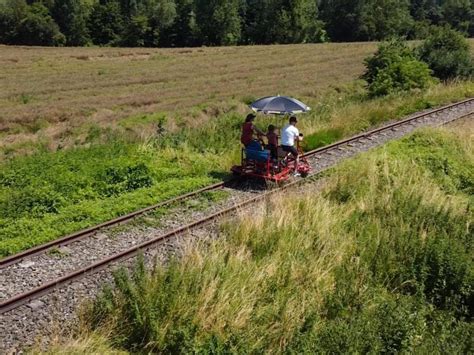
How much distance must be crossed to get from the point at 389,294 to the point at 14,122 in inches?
861

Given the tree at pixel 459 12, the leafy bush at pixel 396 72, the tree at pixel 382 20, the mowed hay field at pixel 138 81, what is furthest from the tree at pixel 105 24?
the leafy bush at pixel 396 72

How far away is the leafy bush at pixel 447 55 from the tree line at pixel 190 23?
61.4 metres

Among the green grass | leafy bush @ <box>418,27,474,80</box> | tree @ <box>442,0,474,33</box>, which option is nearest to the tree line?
tree @ <box>442,0,474,33</box>

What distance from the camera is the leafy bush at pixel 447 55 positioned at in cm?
3017

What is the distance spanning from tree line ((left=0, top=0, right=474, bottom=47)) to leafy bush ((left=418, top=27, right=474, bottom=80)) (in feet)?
201

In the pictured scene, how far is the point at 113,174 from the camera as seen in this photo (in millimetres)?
13430

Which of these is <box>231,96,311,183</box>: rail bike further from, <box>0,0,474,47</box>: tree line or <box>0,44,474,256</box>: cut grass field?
<box>0,0,474,47</box>: tree line

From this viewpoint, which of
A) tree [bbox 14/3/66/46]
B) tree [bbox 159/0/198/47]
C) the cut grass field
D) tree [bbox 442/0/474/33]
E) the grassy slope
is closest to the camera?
the grassy slope

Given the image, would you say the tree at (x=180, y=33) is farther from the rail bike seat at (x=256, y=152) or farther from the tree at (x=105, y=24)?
the rail bike seat at (x=256, y=152)

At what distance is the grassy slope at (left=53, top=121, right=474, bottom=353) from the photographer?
686cm

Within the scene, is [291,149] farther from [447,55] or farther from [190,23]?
[190,23]

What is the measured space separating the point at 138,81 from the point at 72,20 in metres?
59.1

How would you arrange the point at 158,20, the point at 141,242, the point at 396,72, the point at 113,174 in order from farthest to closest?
the point at 158,20 < the point at 396,72 < the point at 113,174 < the point at 141,242

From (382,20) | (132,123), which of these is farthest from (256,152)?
(382,20)
